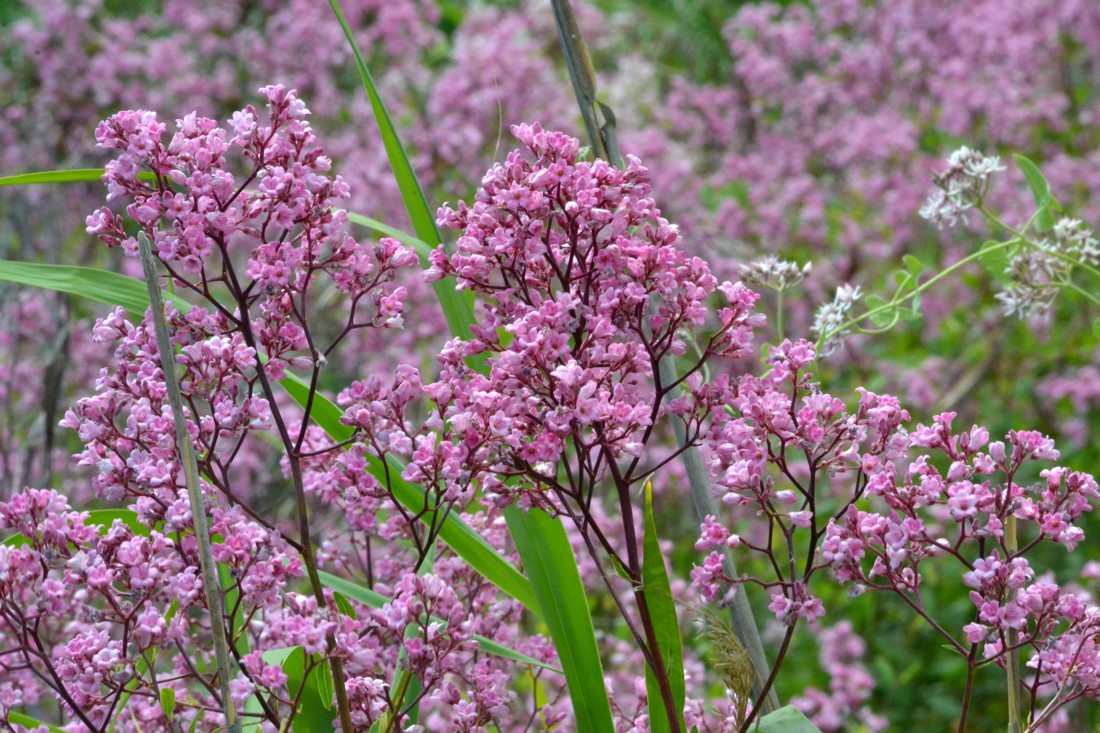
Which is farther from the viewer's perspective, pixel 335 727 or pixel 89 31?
pixel 89 31

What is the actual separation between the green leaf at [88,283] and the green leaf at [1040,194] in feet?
4.18

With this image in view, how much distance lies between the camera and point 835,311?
180 centimetres

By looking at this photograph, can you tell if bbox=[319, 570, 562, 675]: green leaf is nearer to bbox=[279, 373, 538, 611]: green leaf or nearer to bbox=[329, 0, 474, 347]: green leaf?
bbox=[279, 373, 538, 611]: green leaf

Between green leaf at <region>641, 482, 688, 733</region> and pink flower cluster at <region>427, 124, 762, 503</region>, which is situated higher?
pink flower cluster at <region>427, 124, 762, 503</region>

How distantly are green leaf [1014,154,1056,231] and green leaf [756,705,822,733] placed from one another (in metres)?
1.04

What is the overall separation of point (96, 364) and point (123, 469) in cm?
313

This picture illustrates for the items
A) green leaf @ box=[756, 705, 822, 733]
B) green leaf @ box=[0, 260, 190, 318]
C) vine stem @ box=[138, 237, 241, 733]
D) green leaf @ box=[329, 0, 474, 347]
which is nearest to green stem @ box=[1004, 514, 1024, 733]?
green leaf @ box=[756, 705, 822, 733]

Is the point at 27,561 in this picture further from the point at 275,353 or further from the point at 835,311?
the point at 835,311

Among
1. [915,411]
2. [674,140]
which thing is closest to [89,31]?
[674,140]

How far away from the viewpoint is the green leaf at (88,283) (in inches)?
48.1

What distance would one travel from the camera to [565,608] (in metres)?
1.23

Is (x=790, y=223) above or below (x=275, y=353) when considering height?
above

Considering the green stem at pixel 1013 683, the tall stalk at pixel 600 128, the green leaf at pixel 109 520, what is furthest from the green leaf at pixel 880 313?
the green leaf at pixel 109 520

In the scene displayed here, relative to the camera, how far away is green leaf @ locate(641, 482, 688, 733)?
3.74 feet
